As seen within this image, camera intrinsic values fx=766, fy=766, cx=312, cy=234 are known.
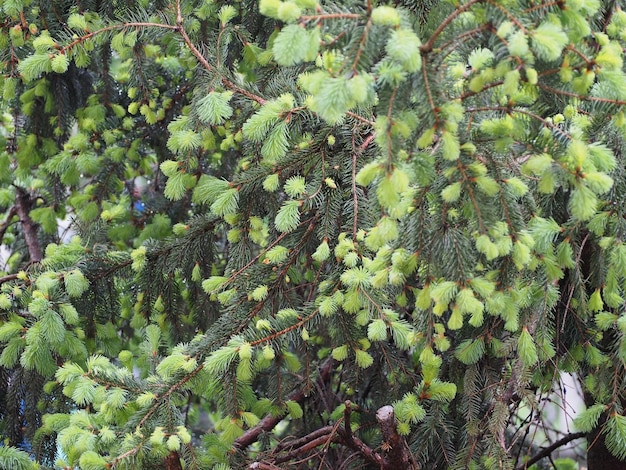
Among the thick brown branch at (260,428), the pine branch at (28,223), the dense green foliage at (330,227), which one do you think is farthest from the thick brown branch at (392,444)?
the pine branch at (28,223)

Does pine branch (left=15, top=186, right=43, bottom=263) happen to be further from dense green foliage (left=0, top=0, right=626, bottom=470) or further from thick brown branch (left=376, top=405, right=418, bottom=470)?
thick brown branch (left=376, top=405, right=418, bottom=470)

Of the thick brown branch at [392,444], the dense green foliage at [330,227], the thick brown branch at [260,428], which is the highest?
the dense green foliage at [330,227]

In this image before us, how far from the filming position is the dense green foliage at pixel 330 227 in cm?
177

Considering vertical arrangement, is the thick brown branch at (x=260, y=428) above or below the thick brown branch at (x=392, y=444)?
below

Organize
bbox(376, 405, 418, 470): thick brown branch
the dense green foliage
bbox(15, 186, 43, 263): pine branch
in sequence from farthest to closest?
→ bbox(15, 186, 43, 263): pine branch, bbox(376, 405, 418, 470): thick brown branch, the dense green foliage

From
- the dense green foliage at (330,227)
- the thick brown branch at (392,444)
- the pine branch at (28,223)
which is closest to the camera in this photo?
the dense green foliage at (330,227)

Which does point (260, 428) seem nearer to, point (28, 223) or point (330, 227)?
point (330, 227)

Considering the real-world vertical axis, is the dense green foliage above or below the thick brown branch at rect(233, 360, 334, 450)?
above

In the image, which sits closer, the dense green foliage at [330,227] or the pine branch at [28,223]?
the dense green foliage at [330,227]

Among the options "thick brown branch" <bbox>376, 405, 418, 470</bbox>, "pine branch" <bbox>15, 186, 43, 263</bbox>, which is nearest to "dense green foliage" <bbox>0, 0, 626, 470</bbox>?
"thick brown branch" <bbox>376, 405, 418, 470</bbox>

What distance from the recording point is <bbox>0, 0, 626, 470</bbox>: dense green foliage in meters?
1.77

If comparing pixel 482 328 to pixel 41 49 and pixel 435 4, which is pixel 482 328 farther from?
pixel 41 49

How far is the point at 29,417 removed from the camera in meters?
3.23

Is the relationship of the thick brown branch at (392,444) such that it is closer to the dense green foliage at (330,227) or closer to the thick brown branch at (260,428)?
the dense green foliage at (330,227)
